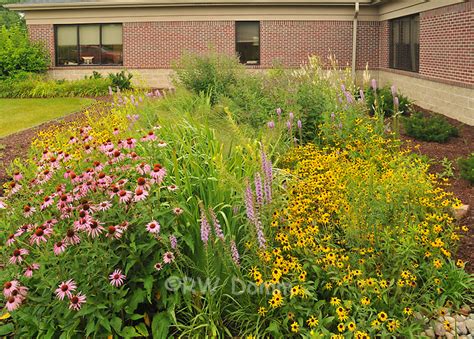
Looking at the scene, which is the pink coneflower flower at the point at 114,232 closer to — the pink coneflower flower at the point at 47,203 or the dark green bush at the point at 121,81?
the pink coneflower flower at the point at 47,203

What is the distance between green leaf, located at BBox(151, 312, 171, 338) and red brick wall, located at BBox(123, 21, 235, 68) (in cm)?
1799

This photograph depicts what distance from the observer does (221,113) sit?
7914 millimetres

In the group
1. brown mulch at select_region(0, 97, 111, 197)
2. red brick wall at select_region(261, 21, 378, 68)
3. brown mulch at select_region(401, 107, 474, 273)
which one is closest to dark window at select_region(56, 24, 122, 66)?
red brick wall at select_region(261, 21, 378, 68)

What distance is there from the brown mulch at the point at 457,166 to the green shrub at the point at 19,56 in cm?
1639

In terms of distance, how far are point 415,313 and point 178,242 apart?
1.68 meters

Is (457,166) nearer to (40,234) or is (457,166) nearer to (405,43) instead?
(40,234)

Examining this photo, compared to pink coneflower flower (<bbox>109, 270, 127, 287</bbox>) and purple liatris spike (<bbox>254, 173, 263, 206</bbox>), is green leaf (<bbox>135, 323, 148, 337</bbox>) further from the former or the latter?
purple liatris spike (<bbox>254, 173, 263, 206</bbox>)

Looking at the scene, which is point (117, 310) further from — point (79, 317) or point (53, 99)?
point (53, 99)

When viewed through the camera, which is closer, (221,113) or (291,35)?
(221,113)

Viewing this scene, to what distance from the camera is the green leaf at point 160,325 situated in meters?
3.38

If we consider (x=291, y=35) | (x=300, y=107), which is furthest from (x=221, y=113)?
(x=291, y=35)

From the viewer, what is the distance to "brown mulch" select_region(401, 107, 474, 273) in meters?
4.41

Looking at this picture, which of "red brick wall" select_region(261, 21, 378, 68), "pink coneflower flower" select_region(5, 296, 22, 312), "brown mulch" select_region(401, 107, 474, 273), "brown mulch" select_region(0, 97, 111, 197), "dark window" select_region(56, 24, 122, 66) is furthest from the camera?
"dark window" select_region(56, 24, 122, 66)

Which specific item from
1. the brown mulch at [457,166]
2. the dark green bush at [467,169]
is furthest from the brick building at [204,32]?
the dark green bush at [467,169]
